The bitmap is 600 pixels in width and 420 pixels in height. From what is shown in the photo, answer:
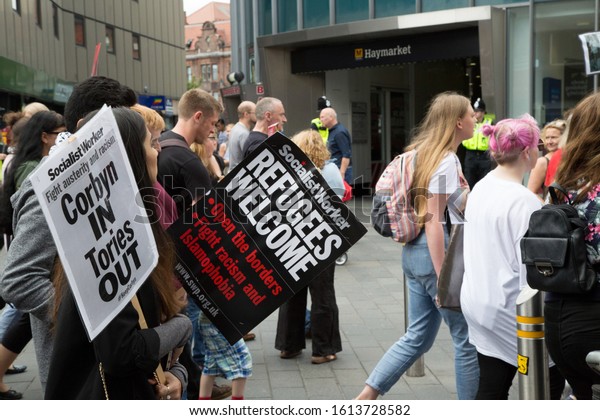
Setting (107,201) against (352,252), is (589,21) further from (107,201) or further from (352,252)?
(107,201)

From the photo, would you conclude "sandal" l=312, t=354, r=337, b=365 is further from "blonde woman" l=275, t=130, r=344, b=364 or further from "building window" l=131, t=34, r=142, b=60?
"building window" l=131, t=34, r=142, b=60

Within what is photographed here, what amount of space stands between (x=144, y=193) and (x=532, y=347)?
1829 mm

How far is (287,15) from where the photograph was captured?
2216 cm

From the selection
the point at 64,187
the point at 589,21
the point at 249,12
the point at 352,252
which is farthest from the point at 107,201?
the point at 249,12

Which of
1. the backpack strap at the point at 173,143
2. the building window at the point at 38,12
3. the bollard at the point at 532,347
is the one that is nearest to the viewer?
the bollard at the point at 532,347

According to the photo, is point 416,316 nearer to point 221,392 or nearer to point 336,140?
point 221,392

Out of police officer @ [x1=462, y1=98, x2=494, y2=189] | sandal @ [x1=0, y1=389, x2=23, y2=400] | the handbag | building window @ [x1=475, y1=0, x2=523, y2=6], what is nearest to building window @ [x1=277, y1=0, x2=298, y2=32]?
building window @ [x1=475, y1=0, x2=523, y2=6]

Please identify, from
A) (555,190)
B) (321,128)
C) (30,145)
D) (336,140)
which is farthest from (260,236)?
(321,128)

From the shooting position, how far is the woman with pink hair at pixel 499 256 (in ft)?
12.2

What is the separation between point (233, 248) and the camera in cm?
360

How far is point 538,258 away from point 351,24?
17.8 m

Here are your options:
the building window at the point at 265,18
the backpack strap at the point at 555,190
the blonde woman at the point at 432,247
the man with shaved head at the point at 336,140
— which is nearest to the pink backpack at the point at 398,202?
the blonde woman at the point at 432,247

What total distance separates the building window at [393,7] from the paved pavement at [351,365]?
12.0 m

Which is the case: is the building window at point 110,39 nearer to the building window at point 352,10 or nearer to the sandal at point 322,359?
the building window at point 352,10
